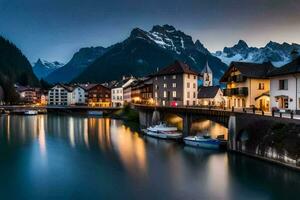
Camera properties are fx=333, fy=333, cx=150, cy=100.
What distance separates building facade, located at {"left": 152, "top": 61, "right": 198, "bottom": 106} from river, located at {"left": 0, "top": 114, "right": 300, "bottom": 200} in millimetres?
37753

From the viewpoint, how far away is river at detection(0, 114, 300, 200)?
3341 centimetres

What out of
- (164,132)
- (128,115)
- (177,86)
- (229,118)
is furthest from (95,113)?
(229,118)

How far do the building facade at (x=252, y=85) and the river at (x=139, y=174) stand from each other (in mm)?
17056

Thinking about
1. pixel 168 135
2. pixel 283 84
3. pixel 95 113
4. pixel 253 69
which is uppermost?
pixel 253 69

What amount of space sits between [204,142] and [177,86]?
1727 inches

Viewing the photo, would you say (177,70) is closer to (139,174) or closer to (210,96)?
(210,96)

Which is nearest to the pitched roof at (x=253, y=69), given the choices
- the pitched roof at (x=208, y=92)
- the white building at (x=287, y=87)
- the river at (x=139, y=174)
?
the white building at (x=287, y=87)

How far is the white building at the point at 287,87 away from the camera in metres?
49.4

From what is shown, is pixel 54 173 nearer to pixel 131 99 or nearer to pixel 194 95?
pixel 194 95

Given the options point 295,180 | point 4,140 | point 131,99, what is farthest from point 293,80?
point 131,99

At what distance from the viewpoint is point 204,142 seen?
56531 millimetres

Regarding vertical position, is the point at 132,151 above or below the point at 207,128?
below

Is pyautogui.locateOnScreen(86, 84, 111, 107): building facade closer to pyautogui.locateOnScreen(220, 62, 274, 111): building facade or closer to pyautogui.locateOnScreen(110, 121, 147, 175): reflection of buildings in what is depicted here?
pyautogui.locateOnScreen(110, 121, 147, 175): reflection of buildings

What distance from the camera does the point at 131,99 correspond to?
158 meters
